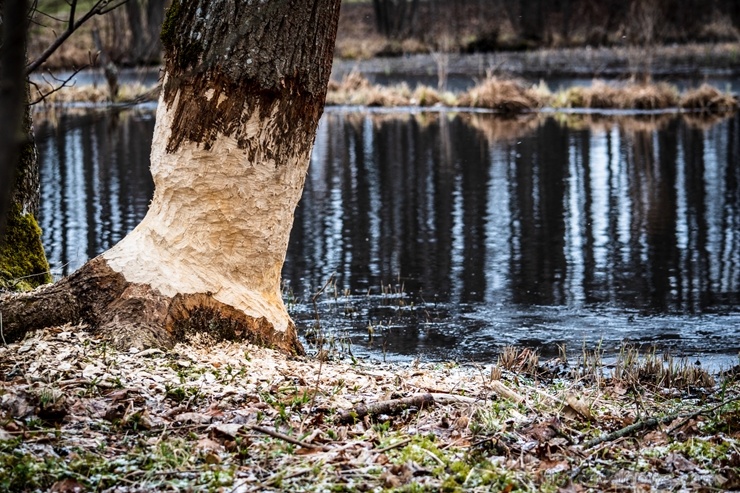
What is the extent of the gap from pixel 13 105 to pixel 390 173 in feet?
57.4

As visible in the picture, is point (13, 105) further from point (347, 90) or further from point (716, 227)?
point (347, 90)

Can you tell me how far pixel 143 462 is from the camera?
4.14m

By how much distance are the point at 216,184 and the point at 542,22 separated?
55.4 meters

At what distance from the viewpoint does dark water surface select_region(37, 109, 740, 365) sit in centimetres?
924

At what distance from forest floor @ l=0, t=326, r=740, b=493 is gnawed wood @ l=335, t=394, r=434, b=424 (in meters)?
0.01

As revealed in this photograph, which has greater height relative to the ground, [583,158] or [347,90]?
[347,90]

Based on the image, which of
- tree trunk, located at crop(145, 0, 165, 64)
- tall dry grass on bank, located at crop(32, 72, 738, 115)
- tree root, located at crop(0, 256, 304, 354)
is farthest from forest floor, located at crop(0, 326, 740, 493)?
tall dry grass on bank, located at crop(32, 72, 738, 115)

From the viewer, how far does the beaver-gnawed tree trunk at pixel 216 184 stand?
5.96 metres

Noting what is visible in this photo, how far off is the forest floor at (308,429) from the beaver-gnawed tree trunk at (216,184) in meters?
0.26

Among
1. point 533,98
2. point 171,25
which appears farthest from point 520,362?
point 533,98

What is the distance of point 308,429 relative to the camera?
468 centimetres

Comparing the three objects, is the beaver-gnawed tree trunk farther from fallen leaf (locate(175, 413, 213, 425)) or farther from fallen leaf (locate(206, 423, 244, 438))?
fallen leaf (locate(206, 423, 244, 438))

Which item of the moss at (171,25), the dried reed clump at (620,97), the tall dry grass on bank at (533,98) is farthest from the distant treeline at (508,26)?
the moss at (171,25)

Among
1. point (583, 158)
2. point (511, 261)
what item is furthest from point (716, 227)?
point (583, 158)
